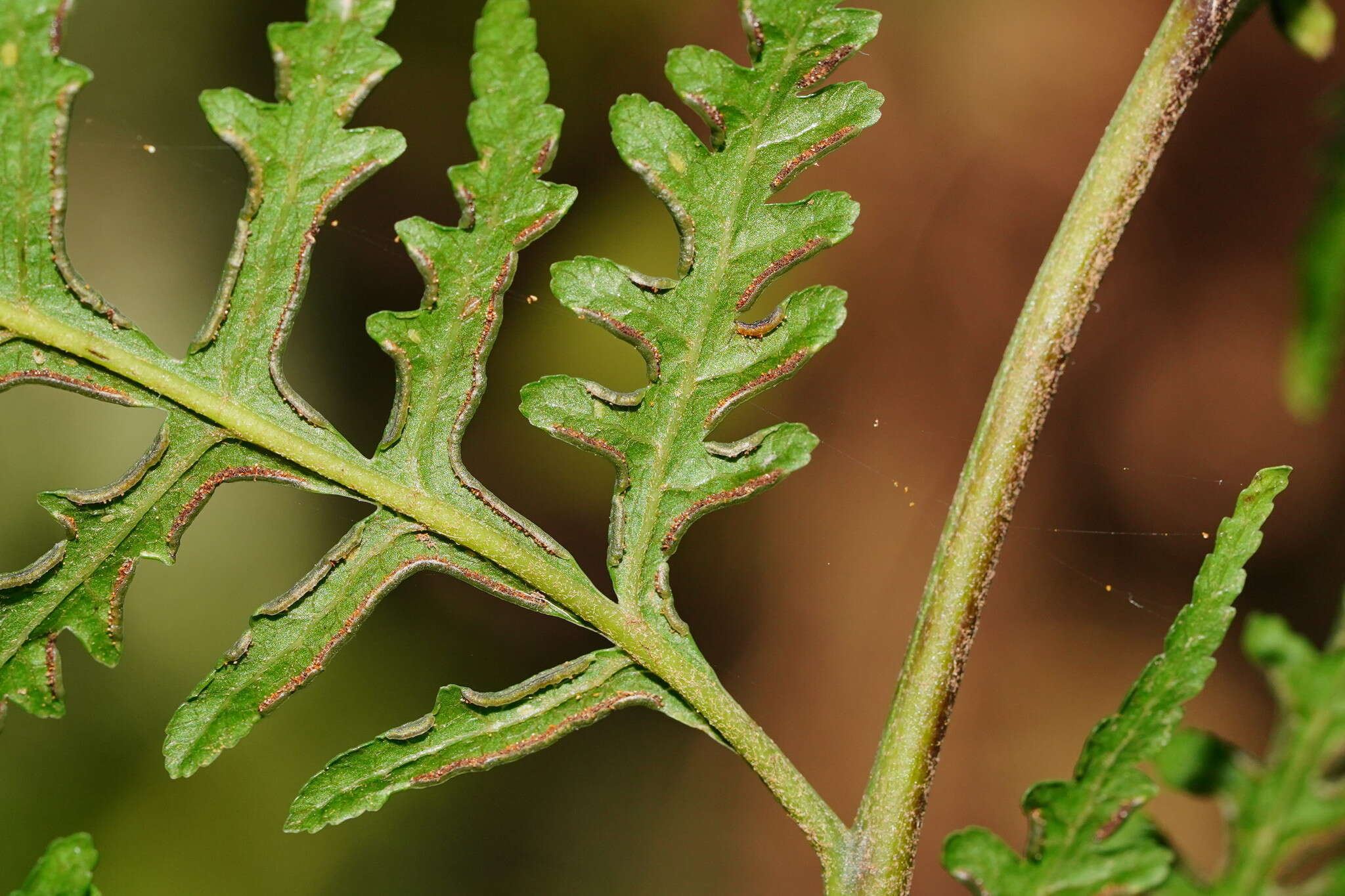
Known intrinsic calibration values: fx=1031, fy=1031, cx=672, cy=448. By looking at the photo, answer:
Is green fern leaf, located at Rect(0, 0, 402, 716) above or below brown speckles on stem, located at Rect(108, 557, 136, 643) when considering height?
above

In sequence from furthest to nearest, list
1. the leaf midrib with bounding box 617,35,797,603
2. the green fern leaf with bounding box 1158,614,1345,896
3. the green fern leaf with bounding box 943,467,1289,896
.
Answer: the leaf midrib with bounding box 617,35,797,603 < the green fern leaf with bounding box 943,467,1289,896 < the green fern leaf with bounding box 1158,614,1345,896

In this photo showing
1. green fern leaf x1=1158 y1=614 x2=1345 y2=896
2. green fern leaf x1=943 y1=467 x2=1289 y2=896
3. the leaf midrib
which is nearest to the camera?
green fern leaf x1=1158 y1=614 x2=1345 y2=896

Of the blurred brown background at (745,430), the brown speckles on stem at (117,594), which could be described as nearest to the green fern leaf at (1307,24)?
the brown speckles on stem at (117,594)

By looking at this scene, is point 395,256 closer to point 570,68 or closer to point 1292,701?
point 570,68

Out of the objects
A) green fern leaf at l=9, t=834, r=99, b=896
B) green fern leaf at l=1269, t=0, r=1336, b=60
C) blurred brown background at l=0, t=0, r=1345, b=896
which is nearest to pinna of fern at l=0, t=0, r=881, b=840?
green fern leaf at l=9, t=834, r=99, b=896

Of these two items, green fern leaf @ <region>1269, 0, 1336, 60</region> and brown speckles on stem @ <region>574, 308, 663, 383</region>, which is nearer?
green fern leaf @ <region>1269, 0, 1336, 60</region>

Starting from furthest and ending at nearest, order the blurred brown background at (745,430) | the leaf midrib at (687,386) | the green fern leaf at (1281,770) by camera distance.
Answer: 1. the blurred brown background at (745,430)
2. the leaf midrib at (687,386)
3. the green fern leaf at (1281,770)

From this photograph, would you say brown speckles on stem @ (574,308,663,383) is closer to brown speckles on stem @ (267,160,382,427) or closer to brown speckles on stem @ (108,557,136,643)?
brown speckles on stem @ (267,160,382,427)

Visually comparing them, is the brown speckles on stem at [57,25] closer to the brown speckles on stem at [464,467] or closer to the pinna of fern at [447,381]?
the pinna of fern at [447,381]
